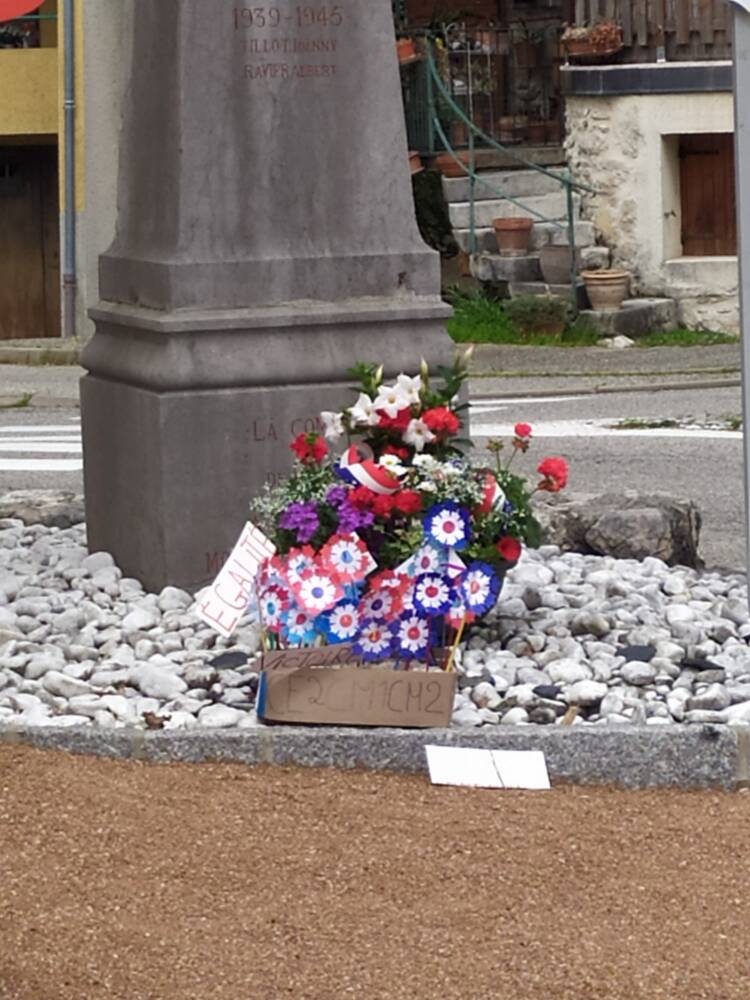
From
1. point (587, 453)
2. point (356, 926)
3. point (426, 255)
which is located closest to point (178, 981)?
point (356, 926)

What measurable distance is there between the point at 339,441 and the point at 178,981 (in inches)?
131

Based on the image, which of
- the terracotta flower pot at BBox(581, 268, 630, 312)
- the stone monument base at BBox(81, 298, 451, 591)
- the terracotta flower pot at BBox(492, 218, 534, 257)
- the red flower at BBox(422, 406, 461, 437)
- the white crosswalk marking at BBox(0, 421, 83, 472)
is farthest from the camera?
the terracotta flower pot at BBox(492, 218, 534, 257)

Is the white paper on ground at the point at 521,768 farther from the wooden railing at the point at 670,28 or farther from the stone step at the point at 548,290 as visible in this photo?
the wooden railing at the point at 670,28

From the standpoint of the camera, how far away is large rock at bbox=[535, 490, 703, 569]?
7.56 meters

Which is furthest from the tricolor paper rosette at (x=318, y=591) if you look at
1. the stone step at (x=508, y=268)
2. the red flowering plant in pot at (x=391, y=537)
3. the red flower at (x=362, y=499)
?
the stone step at (x=508, y=268)

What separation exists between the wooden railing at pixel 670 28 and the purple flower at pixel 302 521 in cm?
1553

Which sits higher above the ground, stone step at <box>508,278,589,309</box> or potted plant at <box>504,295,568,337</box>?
stone step at <box>508,278,589,309</box>

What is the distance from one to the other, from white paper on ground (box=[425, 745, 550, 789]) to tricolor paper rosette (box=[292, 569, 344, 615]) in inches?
19.7

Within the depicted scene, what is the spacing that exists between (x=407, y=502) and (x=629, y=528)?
6.34 feet

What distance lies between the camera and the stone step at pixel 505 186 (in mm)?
22047

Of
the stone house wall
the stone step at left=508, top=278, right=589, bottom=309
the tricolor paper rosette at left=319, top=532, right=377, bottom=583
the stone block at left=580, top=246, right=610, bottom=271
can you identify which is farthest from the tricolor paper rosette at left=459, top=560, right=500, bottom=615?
the stone block at left=580, top=246, right=610, bottom=271

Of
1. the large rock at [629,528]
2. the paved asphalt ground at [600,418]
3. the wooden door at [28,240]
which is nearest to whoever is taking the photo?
the large rock at [629,528]

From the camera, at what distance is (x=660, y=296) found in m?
20.7

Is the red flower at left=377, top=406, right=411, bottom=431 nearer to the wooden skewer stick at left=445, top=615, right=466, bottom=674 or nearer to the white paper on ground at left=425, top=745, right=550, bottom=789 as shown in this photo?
the wooden skewer stick at left=445, top=615, right=466, bottom=674
